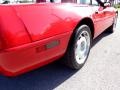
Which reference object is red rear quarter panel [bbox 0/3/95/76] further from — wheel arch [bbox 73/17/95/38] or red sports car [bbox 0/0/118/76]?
wheel arch [bbox 73/17/95/38]

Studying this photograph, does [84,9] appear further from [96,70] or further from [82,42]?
[96,70]

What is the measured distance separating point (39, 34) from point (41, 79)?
3.22 ft

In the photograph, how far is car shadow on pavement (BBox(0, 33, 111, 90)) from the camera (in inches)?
124

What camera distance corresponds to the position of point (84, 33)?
12.3 feet

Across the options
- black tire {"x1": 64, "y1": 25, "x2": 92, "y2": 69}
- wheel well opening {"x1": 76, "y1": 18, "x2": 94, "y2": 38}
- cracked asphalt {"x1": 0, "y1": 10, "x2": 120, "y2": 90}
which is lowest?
cracked asphalt {"x1": 0, "y1": 10, "x2": 120, "y2": 90}

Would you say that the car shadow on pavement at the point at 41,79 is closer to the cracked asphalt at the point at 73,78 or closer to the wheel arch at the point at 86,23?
the cracked asphalt at the point at 73,78

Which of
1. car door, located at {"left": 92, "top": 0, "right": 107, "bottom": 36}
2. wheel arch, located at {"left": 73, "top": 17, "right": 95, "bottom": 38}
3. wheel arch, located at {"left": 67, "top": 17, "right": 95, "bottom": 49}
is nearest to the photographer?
wheel arch, located at {"left": 67, "top": 17, "right": 95, "bottom": 49}

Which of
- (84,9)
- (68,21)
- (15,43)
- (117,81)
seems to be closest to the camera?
(15,43)

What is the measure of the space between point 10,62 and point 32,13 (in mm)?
601

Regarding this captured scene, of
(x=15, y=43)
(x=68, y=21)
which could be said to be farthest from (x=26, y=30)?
(x=68, y=21)

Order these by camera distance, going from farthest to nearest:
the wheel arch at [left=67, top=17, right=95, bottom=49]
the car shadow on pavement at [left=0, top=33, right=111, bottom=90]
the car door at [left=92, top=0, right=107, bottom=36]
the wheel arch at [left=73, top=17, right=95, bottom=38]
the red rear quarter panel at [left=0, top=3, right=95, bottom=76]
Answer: the car door at [left=92, top=0, right=107, bottom=36] → the wheel arch at [left=73, top=17, right=95, bottom=38] → the wheel arch at [left=67, top=17, right=95, bottom=49] → the car shadow on pavement at [left=0, top=33, right=111, bottom=90] → the red rear quarter panel at [left=0, top=3, right=95, bottom=76]

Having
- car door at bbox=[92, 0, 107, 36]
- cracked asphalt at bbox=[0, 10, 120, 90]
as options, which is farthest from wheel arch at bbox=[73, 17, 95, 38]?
cracked asphalt at bbox=[0, 10, 120, 90]

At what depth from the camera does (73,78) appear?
3422 millimetres

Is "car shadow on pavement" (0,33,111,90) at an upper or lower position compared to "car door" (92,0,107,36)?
lower
